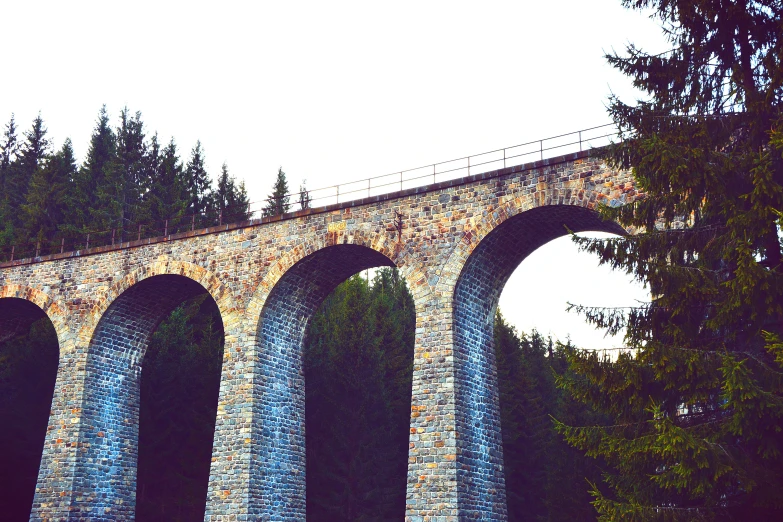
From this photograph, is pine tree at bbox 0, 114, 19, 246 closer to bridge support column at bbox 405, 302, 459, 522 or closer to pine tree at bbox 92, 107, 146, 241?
pine tree at bbox 92, 107, 146, 241

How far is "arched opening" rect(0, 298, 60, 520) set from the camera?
98.9ft

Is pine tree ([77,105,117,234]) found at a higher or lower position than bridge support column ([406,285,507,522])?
higher

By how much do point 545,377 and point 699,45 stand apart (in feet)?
110

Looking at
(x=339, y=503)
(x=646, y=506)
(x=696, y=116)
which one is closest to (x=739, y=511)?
(x=646, y=506)

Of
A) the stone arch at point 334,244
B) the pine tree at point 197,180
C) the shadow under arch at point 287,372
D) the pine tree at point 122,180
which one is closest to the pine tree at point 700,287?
the stone arch at point 334,244

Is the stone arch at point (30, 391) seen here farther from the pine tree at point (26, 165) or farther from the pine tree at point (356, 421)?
the pine tree at point (26, 165)

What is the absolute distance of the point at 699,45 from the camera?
12.3 metres

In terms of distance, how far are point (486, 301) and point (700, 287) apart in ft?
36.3

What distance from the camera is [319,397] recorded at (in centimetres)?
3569

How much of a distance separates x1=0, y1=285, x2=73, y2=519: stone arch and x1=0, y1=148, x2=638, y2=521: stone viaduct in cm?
13

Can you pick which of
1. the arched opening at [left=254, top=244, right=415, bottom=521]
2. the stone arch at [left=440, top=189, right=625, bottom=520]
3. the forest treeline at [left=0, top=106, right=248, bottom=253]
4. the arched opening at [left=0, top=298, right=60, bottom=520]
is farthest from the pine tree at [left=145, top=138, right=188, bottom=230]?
the stone arch at [left=440, top=189, right=625, bottom=520]

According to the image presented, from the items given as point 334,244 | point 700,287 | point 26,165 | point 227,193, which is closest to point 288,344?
point 334,244

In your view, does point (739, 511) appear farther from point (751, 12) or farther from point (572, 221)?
point (572, 221)

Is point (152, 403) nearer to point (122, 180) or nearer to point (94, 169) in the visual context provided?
point (122, 180)
